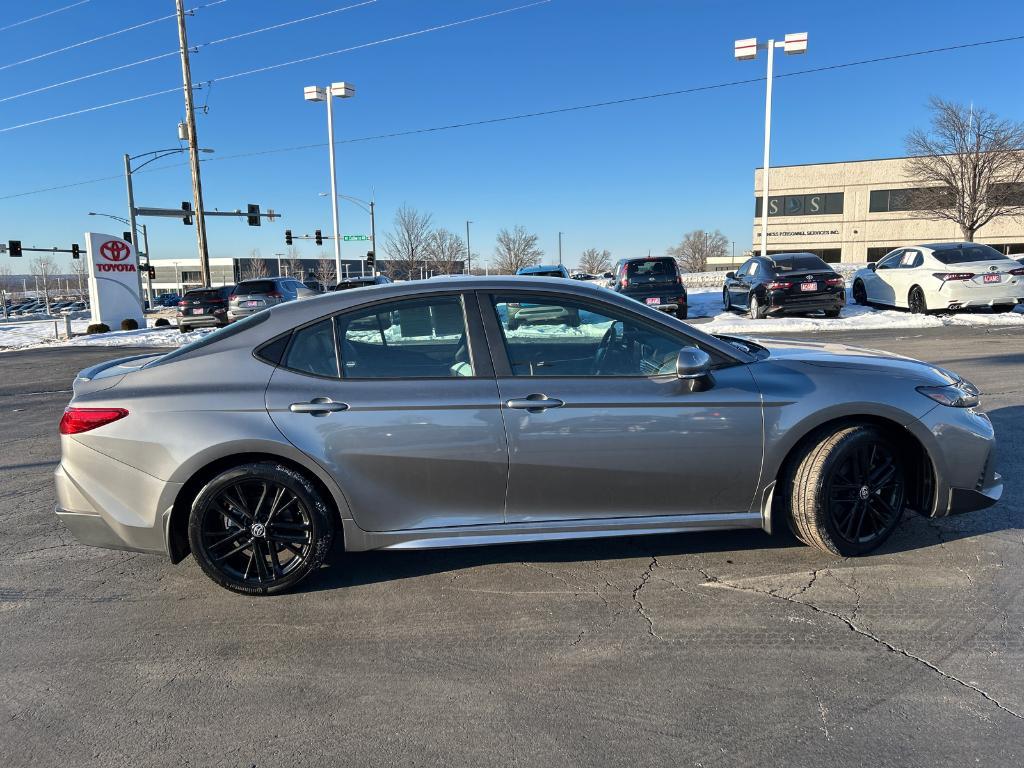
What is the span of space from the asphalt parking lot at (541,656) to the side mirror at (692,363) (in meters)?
1.06

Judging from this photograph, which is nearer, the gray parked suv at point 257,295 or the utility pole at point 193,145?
the gray parked suv at point 257,295

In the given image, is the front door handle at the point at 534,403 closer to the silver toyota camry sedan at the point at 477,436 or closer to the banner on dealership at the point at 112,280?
the silver toyota camry sedan at the point at 477,436

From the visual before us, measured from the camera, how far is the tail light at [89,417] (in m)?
3.27


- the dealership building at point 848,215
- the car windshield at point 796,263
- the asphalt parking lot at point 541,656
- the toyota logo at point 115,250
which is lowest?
the asphalt parking lot at point 541,656

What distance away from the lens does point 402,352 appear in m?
3.42

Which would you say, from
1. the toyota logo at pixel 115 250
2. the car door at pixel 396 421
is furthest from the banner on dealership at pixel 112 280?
the car door at pixel 396 421

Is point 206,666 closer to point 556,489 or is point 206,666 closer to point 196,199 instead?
point 556,489

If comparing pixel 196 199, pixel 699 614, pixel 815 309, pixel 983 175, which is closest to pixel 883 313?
pixel 815 309

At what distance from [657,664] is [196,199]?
87.7 feet

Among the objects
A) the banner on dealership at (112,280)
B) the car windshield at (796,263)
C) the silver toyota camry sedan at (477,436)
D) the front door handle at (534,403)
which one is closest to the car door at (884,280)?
the car windshield at (796,263)

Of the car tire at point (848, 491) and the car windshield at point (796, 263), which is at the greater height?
the car windshield at point (796, 263)

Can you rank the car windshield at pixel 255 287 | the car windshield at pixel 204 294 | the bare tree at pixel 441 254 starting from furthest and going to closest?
the bare tree at pixel 441 254 → the car windshield at pixel 204 294 → the car windshield at pixel 255 287

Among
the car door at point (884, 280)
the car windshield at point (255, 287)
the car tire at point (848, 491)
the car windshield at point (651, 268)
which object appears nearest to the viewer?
the car tire at point (848, 491)

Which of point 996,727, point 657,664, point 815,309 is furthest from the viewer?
point 815,309
